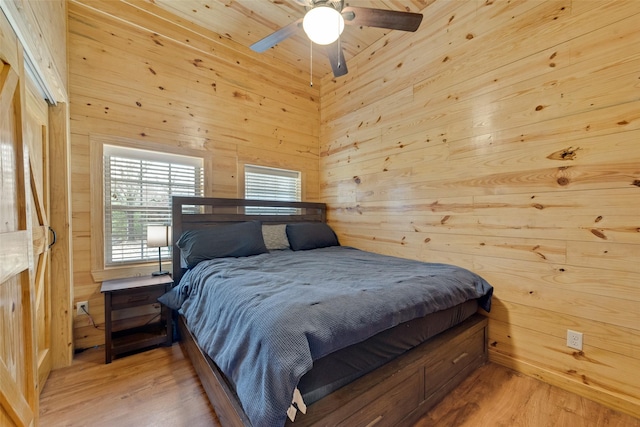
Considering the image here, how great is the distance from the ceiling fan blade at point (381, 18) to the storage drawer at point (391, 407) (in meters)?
2.11

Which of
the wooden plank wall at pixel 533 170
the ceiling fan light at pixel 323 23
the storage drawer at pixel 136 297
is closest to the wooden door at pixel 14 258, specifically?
the storage drawer at pixel 136 297

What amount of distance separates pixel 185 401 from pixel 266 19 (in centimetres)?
332

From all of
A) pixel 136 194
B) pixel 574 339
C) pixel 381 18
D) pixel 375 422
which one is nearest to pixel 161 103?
pixel 136 194

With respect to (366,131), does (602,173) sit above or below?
below

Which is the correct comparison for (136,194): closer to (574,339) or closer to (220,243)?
(220,243)

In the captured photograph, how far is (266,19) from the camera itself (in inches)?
105

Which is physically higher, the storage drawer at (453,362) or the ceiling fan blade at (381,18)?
the ceiling fan blade at (381,18)

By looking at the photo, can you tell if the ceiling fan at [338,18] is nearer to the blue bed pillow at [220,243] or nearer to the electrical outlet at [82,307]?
the blue bed pillow at [220,243]

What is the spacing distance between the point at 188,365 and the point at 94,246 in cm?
131

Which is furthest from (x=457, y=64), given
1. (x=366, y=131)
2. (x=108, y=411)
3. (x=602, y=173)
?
(x=108, y=411)

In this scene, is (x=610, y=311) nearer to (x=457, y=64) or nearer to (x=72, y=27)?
(x=457, y=64)

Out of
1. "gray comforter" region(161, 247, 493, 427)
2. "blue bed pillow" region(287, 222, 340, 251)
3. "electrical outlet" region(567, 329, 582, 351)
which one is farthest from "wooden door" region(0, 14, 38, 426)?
"electrical outlet" region(567, 329, 582, 351)

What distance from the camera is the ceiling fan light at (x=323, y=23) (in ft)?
5.13

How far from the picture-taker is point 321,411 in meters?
1.03
